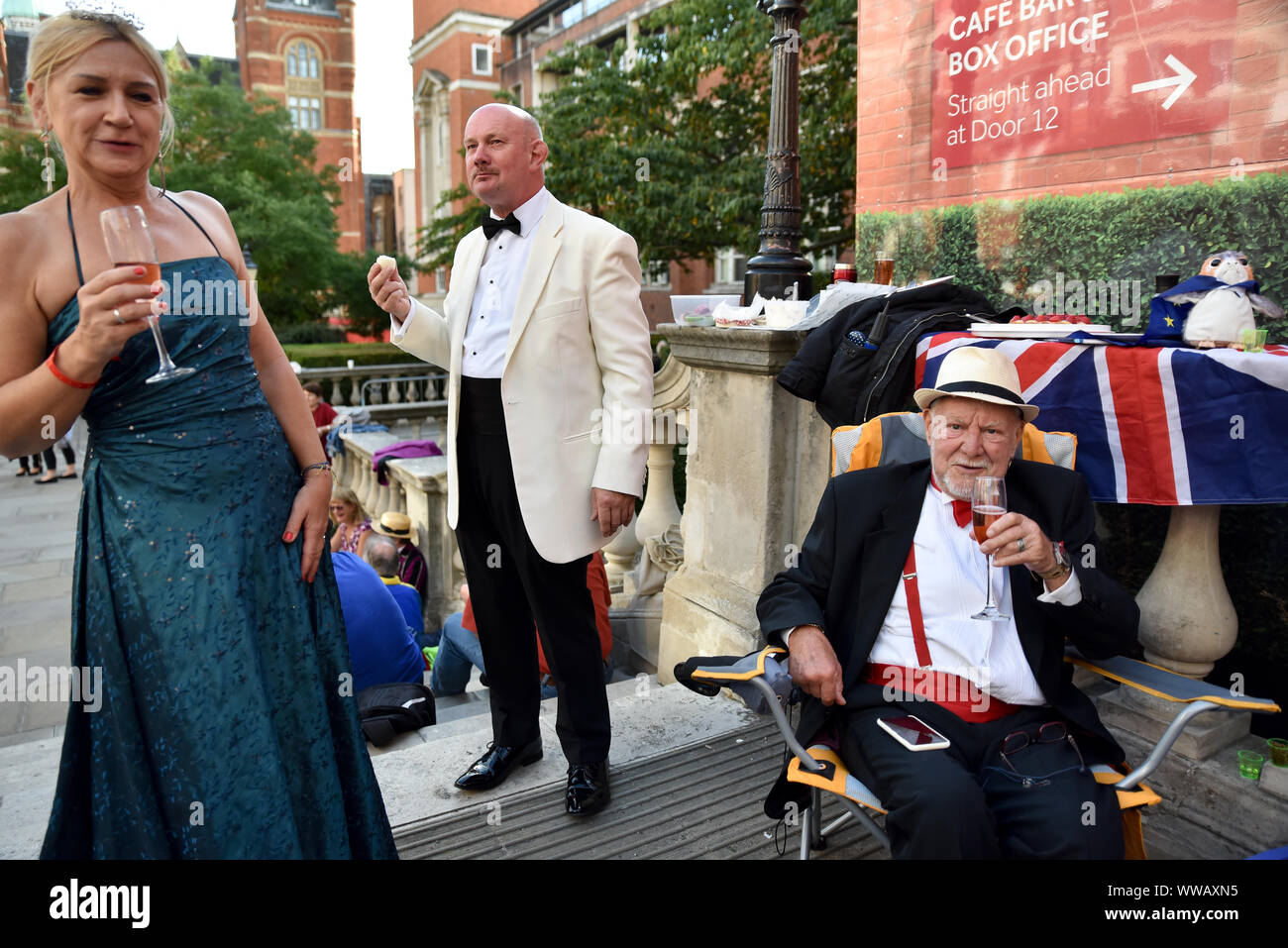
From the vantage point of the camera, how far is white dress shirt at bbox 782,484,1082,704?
233 cm

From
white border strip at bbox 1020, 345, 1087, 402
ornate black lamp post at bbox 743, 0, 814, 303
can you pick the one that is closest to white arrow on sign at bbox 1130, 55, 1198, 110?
ornate black lamp post at bbox 743, 0, 814, 303

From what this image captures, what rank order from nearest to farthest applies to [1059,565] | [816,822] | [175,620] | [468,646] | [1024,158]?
[175,620]
[1059,565]
[816,822]
[468,646]
[1024,158]

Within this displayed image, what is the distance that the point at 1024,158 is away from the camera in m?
5.04

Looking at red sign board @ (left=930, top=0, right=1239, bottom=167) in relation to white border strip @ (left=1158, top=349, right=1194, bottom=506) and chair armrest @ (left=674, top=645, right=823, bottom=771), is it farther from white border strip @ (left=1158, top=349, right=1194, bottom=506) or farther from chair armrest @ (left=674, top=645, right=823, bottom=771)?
chair armrest @ (left=674, top=645, right=823, bottom=771)

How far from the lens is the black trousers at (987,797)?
6.60 ft

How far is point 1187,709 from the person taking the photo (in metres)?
2.08

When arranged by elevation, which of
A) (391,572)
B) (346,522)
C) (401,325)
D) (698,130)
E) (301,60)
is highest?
(301,60)

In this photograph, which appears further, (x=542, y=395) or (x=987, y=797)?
(x=542, y=395)

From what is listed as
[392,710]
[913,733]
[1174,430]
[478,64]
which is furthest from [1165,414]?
[478,64]

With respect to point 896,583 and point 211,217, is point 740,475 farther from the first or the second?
point 211,217

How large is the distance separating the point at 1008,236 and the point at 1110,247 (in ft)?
2.23

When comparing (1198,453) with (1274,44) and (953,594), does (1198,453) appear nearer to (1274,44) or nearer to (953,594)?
(953,594)

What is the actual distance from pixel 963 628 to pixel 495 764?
162 centimetres

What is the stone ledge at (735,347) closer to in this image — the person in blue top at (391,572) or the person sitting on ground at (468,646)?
the person sitting on ground at (468,646)
